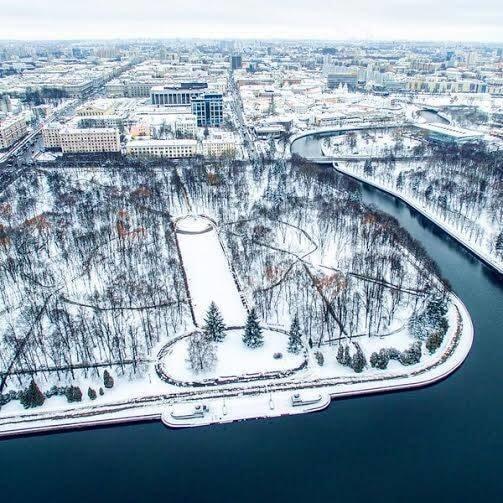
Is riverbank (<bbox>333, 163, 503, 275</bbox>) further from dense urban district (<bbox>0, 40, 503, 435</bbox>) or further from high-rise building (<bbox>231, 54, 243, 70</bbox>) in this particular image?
high-rise building (<bbox>231, 54, 243, 70</bbox>)

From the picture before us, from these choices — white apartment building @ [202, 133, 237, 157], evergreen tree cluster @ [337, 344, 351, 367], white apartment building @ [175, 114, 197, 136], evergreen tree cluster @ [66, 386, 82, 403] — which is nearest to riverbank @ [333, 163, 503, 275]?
white apartment building @ [202, 133, 237, 157]

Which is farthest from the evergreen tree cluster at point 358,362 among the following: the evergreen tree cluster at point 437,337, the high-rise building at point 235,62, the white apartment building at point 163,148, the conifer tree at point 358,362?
the high-rise building at point 235,62

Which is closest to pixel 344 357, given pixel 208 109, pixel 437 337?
pixel 437 337

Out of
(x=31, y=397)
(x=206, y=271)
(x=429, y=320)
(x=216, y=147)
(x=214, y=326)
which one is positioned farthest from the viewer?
(x=216, y=147)

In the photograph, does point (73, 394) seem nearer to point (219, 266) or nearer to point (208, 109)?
point (219, 266)

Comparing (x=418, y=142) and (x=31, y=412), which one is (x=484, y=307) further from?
(x=418, y=142)

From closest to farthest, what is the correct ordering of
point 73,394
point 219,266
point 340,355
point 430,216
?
point 73,394 → point 340,355 → point 219,266 → point 430,216

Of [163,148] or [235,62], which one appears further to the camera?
[235,62]
